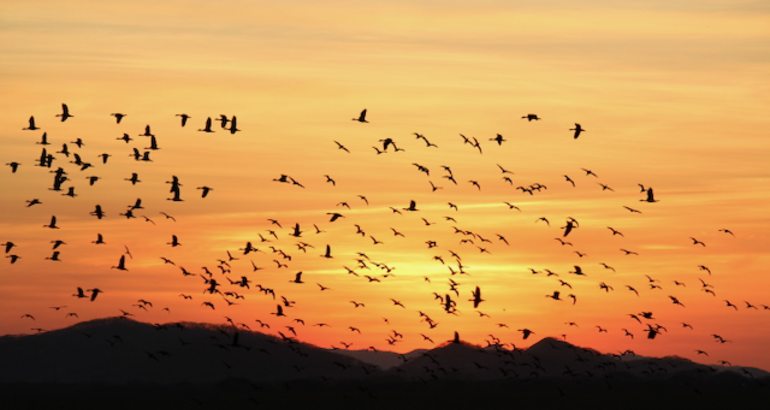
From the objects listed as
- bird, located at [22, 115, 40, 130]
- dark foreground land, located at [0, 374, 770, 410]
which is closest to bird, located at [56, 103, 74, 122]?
bird, located at [22, 115, 40, 130]

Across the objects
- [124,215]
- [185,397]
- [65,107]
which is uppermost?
[65,107]

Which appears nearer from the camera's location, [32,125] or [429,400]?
[32,125]

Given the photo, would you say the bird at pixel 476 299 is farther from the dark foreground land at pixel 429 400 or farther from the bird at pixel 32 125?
the dark foreground land at pixel 429 400

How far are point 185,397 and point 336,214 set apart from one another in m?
119

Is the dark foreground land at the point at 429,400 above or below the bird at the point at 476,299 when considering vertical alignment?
below

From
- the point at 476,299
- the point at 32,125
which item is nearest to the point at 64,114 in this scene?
the point at 32,125

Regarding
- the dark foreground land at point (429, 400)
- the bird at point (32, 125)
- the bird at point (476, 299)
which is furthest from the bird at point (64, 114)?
the dark foreground land at point (429, 400)

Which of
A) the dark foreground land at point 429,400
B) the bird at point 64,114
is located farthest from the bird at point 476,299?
the dark foreground land at point 429,400

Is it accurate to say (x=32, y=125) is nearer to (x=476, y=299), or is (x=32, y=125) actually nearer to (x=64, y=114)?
(x=64, y=114)

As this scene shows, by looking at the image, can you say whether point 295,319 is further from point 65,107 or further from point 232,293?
point 65,107

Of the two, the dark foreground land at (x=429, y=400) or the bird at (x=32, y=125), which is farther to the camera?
the dark foreground land at (x=429, y=400)

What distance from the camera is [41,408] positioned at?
149 m

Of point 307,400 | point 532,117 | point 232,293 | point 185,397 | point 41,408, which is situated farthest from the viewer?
point 185,397

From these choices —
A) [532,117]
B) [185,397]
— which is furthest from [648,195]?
[185,397]
